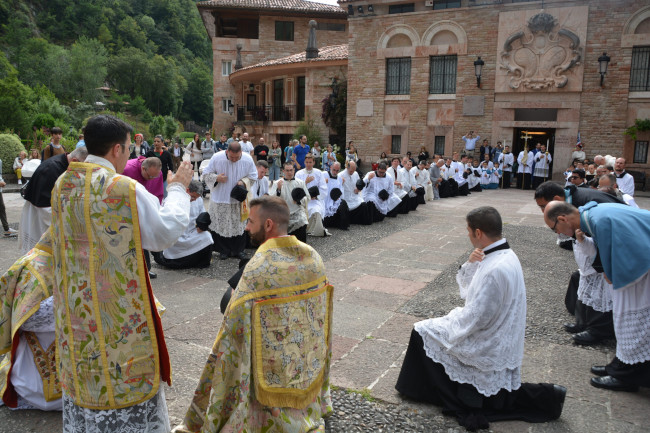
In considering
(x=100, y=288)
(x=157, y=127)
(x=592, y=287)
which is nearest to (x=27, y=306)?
(x=100, y=288)

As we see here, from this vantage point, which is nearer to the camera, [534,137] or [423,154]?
[423,154]

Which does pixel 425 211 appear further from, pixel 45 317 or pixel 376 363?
pixel 45 317

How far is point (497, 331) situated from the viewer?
3344 millimetres

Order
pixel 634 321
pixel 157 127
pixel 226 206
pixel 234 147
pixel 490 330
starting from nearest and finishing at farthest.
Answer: pixel 490 330, pixel 634 321, pixel 234 147, pixel 226 206, pixel 157 127

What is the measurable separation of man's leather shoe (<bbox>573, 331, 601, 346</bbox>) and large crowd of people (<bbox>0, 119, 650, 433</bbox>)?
0.03 m

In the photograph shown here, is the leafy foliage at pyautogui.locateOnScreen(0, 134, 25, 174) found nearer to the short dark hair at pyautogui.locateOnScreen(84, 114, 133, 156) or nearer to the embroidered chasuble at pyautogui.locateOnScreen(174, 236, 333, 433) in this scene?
the short dark hair at pyautogui.locateOnScreen(84, 114, 133, 156)

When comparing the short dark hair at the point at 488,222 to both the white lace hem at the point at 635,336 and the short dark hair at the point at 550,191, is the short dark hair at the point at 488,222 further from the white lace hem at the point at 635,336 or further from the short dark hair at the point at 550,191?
the short dark hair at the point at 550,191

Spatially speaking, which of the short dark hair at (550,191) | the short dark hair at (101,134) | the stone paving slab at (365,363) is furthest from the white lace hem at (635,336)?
the short dark hair at (101,134)

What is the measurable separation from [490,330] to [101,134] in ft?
8.48

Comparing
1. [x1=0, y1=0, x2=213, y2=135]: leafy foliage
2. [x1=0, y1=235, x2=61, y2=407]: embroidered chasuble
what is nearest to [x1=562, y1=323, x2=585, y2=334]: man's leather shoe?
[x1=0, y1=235, x2=61, y2=407]: embroidered chasuble

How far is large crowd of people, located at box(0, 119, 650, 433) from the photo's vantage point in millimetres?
2623

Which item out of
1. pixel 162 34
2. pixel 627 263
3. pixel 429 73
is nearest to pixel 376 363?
pixel 627 263

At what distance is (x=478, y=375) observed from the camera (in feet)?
11.2

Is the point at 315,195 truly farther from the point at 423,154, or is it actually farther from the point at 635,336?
the point at 423,154
